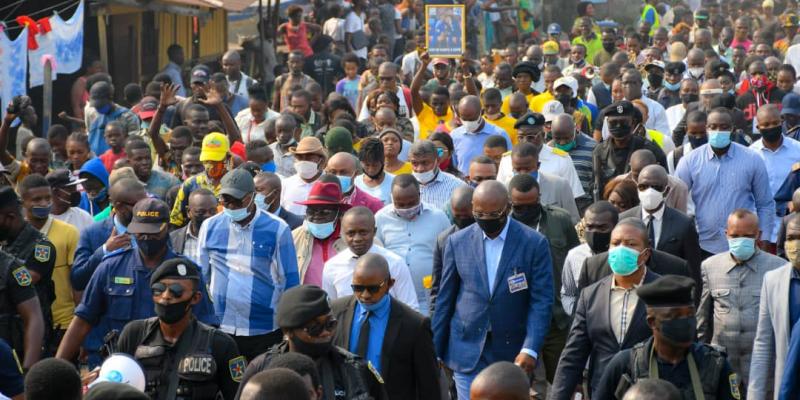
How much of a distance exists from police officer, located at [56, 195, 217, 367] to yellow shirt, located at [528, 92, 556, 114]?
Answer: 7.85 meters

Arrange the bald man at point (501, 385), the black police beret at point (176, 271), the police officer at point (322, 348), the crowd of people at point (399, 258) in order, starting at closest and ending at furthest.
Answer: the bald man at point (501, 385)
the police officer at point (322, 348)
the crowd of people at point (399, 258)
the black police beret at point (176, 271)

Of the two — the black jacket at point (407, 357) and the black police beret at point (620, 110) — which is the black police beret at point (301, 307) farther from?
the black police beret at point (620, 110)

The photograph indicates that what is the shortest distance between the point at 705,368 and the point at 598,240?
102 inches

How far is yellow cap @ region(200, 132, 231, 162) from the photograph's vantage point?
11.4m

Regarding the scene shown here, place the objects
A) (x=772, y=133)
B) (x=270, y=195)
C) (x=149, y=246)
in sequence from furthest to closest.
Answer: (x=772, y=133), (x=270, y=195), (x=149, y=246)

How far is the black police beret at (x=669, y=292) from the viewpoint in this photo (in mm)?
6660

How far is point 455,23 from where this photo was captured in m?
19.2

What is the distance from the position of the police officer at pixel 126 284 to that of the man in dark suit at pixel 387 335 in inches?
31.8

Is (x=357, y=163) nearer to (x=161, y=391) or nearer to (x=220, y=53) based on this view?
(x=161, y=391)

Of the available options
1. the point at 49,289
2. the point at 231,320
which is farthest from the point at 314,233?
the point at 49,289

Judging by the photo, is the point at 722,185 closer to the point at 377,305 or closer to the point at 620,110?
the point at 620,110

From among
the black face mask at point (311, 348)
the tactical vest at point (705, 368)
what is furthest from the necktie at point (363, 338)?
the tactical vest at point (705, 368)

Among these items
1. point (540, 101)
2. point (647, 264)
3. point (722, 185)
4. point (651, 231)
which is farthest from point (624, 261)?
point (540, 101)

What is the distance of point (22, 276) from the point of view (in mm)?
8000
